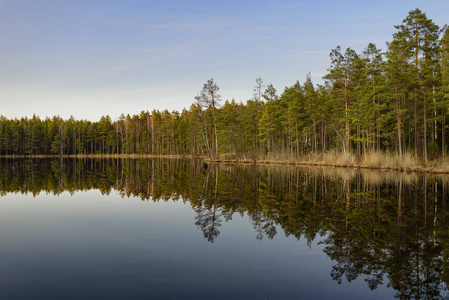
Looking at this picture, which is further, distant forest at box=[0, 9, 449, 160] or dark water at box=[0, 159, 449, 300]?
distant forest at box=[0, 9, 449, 160]

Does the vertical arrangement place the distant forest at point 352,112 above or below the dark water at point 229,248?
above

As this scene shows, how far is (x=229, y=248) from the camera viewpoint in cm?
845

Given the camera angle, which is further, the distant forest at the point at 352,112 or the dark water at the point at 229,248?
the distant forest at the point at 352,112

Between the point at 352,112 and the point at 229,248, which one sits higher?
the point at 352,112

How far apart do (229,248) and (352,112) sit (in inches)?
1309

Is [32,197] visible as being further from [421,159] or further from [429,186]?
[421,159]

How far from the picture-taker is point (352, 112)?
3716 centimetres

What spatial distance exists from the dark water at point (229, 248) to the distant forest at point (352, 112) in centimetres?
1915

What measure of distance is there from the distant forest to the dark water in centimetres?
1915

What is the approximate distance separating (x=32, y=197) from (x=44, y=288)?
532 inches

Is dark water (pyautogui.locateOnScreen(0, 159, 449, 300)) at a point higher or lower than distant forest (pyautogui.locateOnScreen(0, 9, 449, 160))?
lower

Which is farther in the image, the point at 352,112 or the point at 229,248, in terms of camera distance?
the point at 352,112

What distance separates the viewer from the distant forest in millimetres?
31047

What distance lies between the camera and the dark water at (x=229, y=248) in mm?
5914
